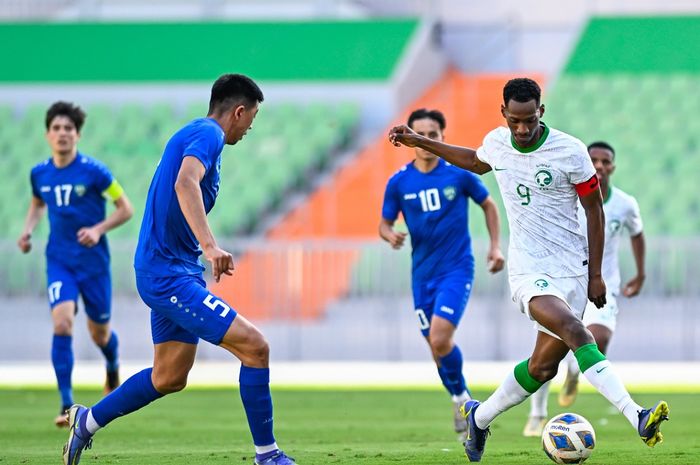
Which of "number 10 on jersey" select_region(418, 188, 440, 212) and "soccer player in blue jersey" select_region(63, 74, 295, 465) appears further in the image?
"number 10 on jersey" select_region(418, 188, 440, 212)

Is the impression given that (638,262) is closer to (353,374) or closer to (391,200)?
(391,200)

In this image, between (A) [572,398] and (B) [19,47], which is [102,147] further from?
(A) [572,398]

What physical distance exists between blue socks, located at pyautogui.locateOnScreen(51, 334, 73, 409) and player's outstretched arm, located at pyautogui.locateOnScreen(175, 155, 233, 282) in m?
4.82

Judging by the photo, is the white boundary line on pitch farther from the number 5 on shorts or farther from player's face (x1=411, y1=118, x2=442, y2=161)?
the number 5 on shorts

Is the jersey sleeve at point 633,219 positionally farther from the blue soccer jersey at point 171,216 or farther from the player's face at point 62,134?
the player's face at point 62,134

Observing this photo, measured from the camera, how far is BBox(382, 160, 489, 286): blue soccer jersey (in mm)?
11234

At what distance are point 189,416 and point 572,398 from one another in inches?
147

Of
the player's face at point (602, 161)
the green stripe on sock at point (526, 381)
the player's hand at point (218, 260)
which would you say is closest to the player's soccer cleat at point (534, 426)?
the player's face at point (602, 161)

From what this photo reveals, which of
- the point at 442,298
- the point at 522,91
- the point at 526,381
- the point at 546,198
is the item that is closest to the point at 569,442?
the point at 526,381

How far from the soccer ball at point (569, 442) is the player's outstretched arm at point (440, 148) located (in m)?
1.69

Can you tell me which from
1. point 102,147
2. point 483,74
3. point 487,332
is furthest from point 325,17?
point 487,332

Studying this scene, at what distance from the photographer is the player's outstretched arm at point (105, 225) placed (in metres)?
12.0

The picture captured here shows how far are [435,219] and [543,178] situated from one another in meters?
3.16

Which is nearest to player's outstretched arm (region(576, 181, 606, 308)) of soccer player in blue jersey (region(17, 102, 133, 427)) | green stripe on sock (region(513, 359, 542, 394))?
green stripe on sock (region(513, 359, 542, 394))
